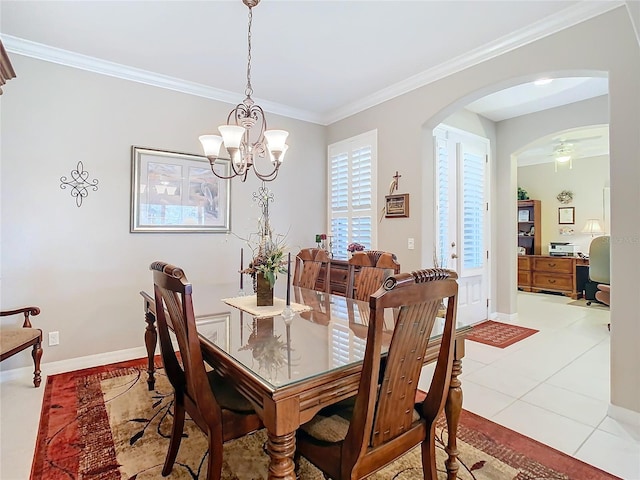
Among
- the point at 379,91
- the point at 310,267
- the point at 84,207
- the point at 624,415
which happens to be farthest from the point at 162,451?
the point at 379,91

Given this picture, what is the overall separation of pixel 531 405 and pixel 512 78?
2.57 meters

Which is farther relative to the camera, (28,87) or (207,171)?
(207,171)

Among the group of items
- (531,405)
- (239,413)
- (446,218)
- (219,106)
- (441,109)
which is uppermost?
(219,106)

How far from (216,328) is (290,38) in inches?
91.9

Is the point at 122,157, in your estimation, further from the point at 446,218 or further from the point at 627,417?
the point at 627,417

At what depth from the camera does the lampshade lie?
21.8 feet

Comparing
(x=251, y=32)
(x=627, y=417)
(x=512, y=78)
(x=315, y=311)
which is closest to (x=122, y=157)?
(x=251, y=32)

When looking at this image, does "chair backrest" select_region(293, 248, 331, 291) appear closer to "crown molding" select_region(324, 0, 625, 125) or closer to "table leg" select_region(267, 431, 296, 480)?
"table leg" select_region(267, 431, 296, 480)

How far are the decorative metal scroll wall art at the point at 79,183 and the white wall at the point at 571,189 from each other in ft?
27.5

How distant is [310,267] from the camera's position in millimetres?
3127

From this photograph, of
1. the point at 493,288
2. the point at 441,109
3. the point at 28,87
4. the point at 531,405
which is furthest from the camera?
the point at 493,288

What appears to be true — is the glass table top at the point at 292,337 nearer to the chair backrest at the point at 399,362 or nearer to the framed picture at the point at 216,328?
the framed picture at the point at 216,328

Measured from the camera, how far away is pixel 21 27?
104 inches

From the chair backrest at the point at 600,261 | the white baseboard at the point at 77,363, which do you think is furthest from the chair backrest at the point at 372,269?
the chair backrest at the point at 600,261
